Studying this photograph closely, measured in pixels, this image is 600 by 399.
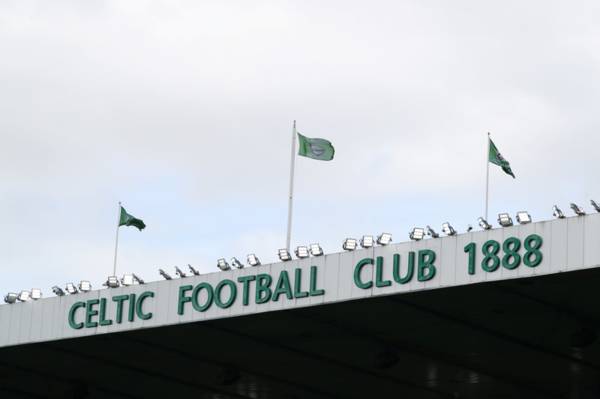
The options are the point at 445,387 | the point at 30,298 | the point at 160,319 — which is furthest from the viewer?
the point at 445,387

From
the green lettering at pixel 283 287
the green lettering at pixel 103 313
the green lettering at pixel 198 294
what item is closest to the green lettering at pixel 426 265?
the green lettering at pixel 283 287

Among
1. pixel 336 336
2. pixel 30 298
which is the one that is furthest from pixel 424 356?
pixel 30 298

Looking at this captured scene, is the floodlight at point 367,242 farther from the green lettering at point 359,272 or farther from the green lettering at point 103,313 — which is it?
the green lettering at point 103,313

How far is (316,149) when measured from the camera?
53781 mm

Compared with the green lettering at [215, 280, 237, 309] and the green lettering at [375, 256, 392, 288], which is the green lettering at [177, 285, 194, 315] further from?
the green lettering at [375, 256, 392, 288]

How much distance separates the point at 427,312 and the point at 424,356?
226 inches

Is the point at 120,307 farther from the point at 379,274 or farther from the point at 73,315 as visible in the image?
the point at 379,274

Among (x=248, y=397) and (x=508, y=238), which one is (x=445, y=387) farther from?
(x=508, y=238)

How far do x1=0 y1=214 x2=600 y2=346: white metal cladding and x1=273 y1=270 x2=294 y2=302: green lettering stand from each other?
14 cm

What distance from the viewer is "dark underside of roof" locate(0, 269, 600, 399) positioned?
155 ft

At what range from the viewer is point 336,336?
51.8m

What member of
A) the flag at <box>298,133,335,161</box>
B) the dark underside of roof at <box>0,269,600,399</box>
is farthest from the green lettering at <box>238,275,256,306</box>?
the flag at <box>298,133,335,161</box>

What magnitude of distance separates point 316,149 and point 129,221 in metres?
8.62

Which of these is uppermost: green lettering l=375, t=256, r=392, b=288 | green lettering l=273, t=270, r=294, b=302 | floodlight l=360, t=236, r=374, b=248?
floodlight l=360, t=236, r=374, b=248
